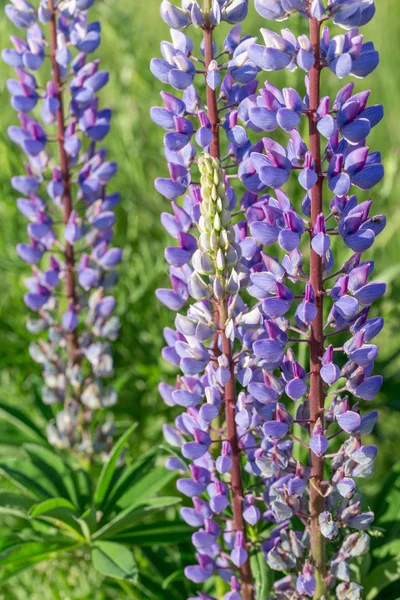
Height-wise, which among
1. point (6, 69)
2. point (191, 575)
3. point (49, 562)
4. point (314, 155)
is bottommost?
point (49, 562)

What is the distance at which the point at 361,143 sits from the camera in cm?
79

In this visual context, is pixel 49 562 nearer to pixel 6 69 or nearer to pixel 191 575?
pixel 191 575

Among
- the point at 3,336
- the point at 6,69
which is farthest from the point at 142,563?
the point at 6,69

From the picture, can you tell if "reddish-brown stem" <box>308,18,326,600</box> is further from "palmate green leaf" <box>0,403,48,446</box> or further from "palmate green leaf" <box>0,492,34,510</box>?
"palmate green leaf" <box>0,403,48,446</box>

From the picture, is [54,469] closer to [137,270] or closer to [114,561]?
[114,561]

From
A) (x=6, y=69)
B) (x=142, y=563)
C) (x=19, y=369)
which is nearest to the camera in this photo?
(x=142, y=563)

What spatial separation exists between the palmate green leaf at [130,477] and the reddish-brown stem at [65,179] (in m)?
0.22

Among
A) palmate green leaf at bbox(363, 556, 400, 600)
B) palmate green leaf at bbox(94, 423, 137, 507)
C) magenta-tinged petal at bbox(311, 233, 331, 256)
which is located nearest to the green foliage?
palmate green leaf at bbox(94, 423, 137, 507)

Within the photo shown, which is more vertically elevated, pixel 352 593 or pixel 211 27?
pixel 211 27

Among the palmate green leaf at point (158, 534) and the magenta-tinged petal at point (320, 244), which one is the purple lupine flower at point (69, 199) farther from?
the magenta-tinged petal at point (320, 244)

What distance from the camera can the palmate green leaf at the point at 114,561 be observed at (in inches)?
38.1

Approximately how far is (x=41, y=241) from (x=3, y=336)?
66 centimetres

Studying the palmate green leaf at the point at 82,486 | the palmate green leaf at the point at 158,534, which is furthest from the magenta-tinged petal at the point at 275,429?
the palmate green leaf at the point at 82,486

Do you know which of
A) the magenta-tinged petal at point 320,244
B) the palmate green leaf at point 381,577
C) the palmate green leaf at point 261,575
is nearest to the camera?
the magenta-tinged petal at point 320,244
